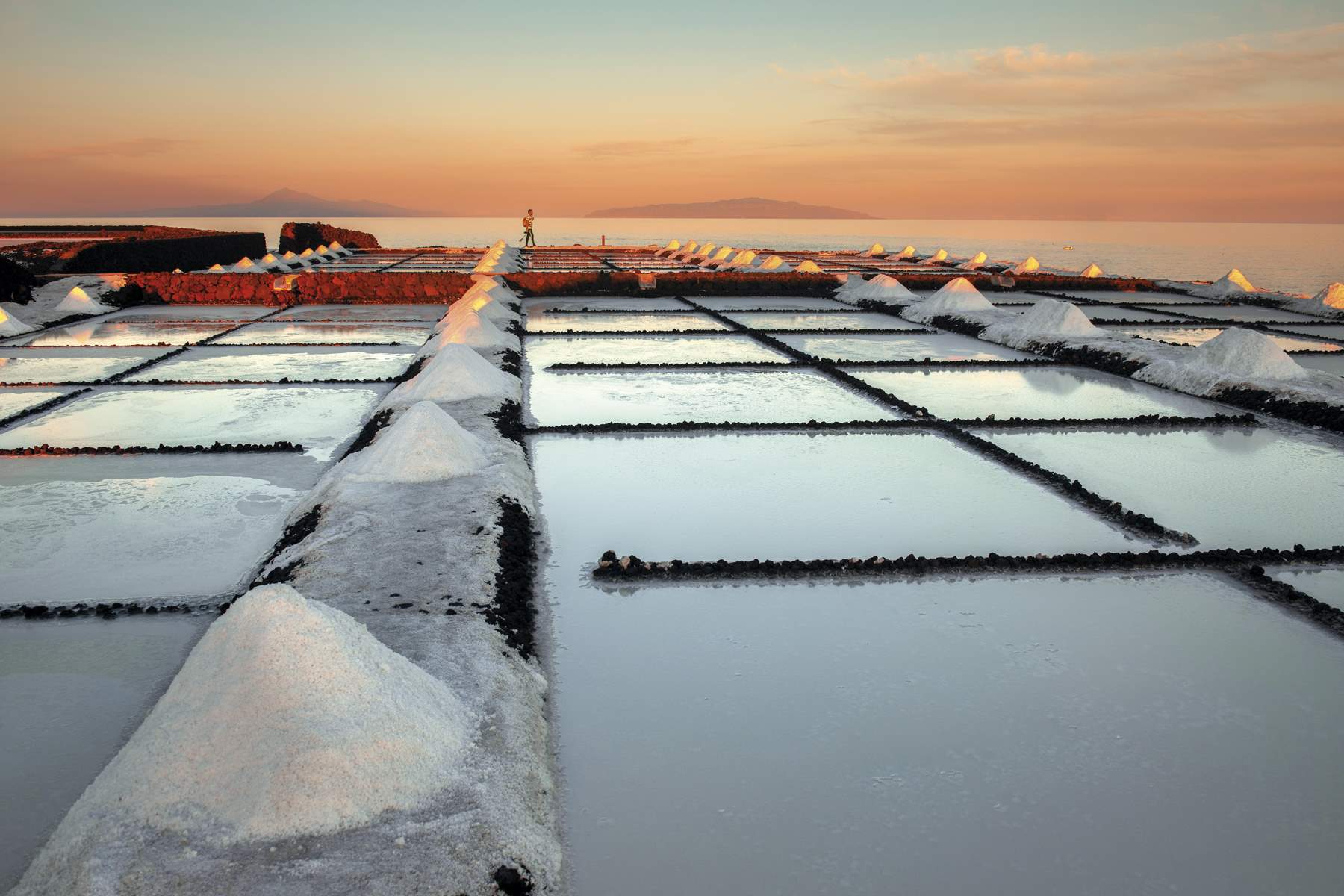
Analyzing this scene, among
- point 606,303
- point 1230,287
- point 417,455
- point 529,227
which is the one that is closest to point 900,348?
point 606,303

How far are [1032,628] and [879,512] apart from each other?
1.57m

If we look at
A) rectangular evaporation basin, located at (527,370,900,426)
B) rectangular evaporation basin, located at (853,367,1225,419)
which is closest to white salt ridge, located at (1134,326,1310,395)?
rectangular evaporation basin, located at (853,367,1225,419)

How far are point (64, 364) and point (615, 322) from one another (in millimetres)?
7662

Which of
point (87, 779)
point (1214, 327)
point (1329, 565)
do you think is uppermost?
point (1214, 327)

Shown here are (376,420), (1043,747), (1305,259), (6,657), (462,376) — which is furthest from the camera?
(1305,259)

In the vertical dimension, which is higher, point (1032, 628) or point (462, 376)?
point (462, 376)

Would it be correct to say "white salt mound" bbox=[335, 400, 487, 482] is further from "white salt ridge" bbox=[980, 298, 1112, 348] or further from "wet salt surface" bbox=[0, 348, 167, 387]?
"white salt ridge" bbox=[980, 298, 1112, 348]

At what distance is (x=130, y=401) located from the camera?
28.0ft

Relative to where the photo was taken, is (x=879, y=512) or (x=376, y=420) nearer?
(x=879, y=512)

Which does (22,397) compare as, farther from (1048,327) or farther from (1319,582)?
(1048,327)

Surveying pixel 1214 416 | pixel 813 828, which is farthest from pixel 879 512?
pixel 1214 416

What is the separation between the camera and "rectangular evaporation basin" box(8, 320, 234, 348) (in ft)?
40.5

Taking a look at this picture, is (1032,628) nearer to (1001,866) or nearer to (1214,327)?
(1001,866)

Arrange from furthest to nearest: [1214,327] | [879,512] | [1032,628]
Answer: [1214,327] → [879,512] → [1032,628]
